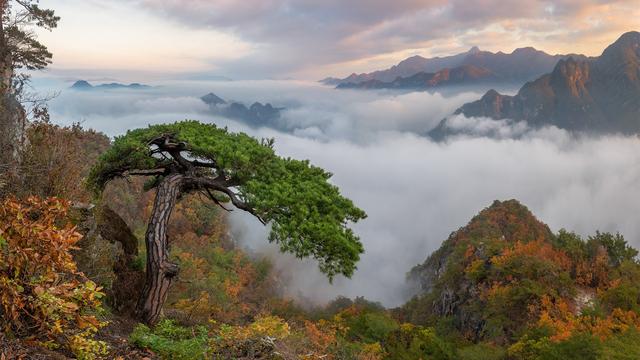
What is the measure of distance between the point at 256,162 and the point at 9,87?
649 centimetres

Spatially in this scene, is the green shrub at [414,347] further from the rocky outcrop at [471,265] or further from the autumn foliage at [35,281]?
the autumn foliage at [35,281]

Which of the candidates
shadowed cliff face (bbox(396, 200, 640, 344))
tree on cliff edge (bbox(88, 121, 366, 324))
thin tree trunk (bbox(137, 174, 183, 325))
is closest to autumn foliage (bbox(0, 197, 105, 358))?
tree on cliff edge (bbox(88, 121, 366, 324))

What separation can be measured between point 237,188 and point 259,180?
687 millimetres

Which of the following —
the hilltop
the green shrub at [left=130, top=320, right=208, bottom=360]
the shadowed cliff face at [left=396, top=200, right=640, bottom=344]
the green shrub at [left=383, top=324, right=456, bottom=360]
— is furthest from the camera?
the shadowed cliff face at [left=396, top=200, right=640, bottom=344]

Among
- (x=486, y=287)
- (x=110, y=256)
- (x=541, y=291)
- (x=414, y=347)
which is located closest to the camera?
(x=110, y=256)

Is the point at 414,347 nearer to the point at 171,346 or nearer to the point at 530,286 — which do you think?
the point at 530,286

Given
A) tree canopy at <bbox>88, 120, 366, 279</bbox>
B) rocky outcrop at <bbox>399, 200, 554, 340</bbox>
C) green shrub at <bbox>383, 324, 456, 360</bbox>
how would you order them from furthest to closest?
rocky outcrop at <bbox>399, 200, 554, 340</bbox> → green shrub at <bbox>383, 324, 456, 360</bbox> → tree canopy at <bbox>88, 120, 366, 279</bbox>

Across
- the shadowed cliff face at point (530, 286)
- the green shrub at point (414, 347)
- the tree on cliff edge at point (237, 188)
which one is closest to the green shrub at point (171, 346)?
the tree on cliff edge at point (237, 188)

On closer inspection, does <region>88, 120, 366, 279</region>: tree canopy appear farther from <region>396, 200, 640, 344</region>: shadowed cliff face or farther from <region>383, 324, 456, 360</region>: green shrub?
<region>396, 200, 640, 344</region>: shadowed cliff face

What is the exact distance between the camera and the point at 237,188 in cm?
1105

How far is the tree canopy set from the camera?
9.75 metres

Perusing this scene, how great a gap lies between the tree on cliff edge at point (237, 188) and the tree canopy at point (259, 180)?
0.02 m

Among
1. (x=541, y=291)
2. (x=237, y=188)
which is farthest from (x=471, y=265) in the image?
(x=237, y=188)

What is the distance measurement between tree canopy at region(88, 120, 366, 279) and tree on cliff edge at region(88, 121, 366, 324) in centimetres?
2
